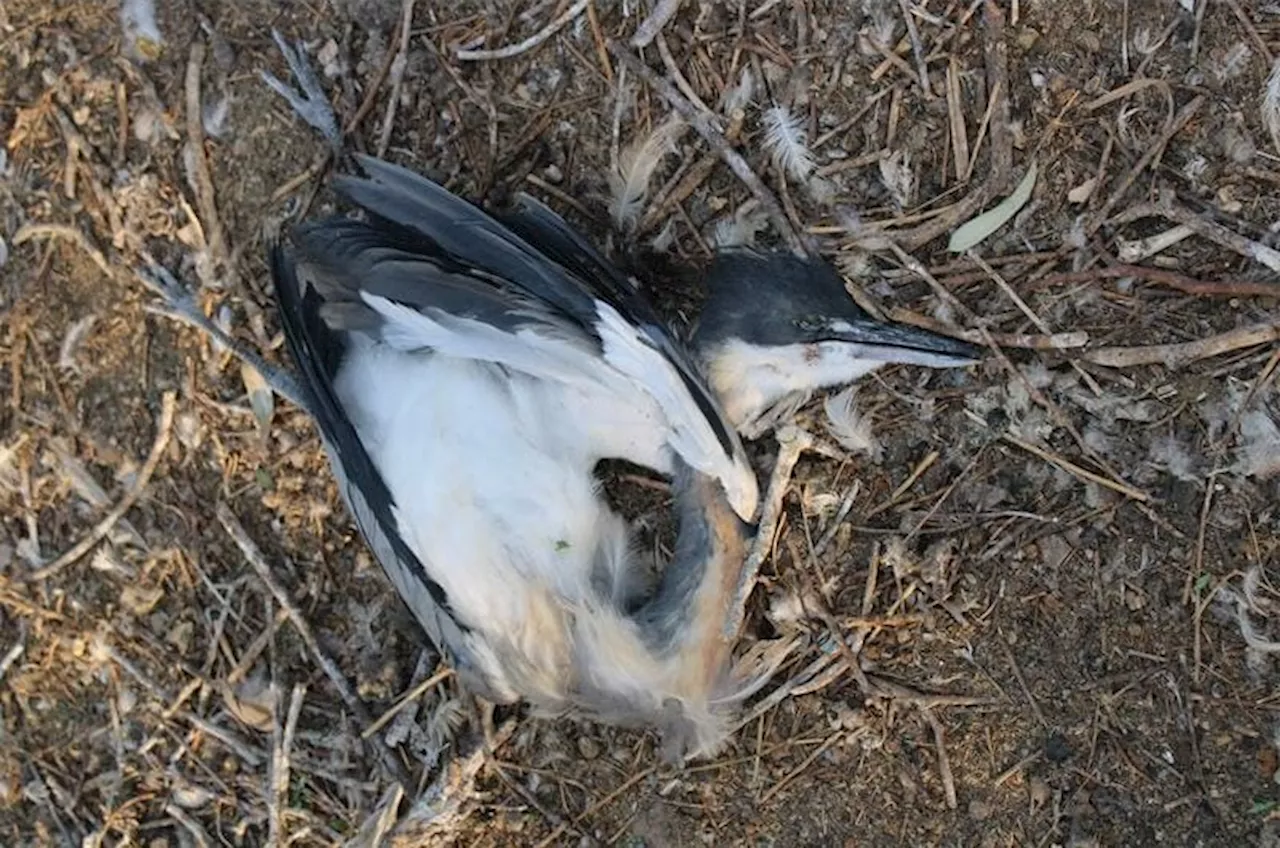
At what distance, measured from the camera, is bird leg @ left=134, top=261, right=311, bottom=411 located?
2.39 m

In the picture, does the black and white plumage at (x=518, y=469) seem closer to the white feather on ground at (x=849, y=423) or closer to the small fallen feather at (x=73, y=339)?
the white feather on ground at (x=849, y=423)

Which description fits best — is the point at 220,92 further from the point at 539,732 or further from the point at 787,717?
the point at 787,717

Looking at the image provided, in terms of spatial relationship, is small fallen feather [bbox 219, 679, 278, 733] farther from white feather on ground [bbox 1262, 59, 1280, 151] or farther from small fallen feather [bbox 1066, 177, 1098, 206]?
white feather on ground [bbox 1262, 59, 1280, 151]

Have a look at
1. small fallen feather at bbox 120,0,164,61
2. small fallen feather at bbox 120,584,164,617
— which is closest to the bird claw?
small fallen feather at bbox 120,0,164,61

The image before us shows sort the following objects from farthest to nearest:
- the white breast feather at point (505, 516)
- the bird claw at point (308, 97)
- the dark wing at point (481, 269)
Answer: the bird claw at point (308, 97) < the white breast feather at point (505, 516) < the dark wing at point (481, 269)

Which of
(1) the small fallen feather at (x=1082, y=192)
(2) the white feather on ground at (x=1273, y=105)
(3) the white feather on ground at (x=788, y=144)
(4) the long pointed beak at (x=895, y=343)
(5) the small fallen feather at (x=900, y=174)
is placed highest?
(3) the white feather on ground at (x=788, y=144)

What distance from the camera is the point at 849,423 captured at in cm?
225

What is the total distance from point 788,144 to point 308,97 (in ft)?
3.05

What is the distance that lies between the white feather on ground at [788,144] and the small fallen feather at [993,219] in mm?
297

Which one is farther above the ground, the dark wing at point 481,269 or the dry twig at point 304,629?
the dark wing at point 481,269

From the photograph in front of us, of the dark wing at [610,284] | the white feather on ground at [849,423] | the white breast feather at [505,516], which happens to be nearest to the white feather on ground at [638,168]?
the dark wing at [610,284]

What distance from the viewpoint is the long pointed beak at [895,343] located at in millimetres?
2117

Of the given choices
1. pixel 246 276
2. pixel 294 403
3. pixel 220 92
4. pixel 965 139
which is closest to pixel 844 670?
pixel 965 139

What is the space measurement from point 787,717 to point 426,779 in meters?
0.72
